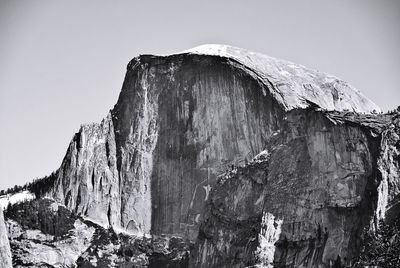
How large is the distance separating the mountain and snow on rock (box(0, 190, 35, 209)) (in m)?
1.85

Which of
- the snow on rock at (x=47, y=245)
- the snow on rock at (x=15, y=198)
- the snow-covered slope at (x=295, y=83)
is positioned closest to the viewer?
the snow on rock at (x=47, y=245)

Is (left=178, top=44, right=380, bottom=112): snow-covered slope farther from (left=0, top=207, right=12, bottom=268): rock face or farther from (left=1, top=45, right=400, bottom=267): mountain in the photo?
(left=0, top=207, right=12, bottom=268): rock face

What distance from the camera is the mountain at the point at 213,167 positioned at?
121 m

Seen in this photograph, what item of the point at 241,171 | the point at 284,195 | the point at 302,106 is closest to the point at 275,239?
the point at 284,195

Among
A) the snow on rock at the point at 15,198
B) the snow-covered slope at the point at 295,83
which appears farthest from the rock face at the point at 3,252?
the snow-covered slope at the point at 295,83

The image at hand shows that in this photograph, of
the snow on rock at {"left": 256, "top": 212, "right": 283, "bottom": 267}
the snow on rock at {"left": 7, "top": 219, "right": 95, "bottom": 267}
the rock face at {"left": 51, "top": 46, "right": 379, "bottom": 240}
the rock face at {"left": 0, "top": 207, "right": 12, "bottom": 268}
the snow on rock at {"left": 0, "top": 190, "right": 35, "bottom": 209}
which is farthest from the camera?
the snow on rock at {"left": 0, "top": 190, "right": 35, "bottom": 209}

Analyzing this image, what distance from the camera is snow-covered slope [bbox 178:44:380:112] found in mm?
140125

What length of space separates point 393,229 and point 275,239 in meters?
16.2

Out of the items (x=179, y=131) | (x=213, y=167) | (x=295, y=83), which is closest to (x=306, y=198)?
(x=213, y=167)

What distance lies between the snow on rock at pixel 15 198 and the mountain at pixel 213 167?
1855 millimetres

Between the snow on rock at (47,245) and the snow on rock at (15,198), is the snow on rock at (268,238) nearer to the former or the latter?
the snow on rock at (47,245)

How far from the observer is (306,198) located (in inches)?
4786

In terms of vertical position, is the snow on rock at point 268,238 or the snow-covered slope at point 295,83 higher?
the snow-covered slope at point 295,83

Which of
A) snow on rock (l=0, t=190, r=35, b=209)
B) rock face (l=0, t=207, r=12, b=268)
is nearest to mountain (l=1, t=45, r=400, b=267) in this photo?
snow on rock (l=0, t=190, r=35, b=209)
